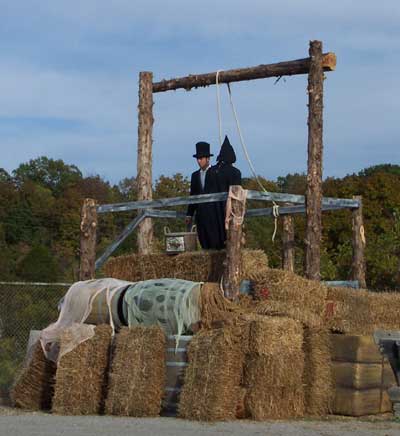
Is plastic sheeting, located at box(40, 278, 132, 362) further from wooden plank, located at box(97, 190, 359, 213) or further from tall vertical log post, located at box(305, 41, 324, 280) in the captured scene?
tall vertical log post, located at box(305, 41, 324, 280)

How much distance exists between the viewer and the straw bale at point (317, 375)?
1244cm

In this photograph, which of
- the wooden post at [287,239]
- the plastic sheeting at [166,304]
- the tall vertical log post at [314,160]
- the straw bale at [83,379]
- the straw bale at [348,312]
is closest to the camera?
the straw bale at [83,379]

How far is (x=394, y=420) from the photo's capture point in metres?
12.2

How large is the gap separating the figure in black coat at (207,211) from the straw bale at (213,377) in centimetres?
240

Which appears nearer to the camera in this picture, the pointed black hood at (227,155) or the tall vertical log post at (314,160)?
the tall vertical log post at (314,160)

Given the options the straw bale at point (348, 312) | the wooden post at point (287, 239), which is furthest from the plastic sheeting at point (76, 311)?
the wooden post at point (287, 239)

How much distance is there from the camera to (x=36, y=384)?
13039 millimetres

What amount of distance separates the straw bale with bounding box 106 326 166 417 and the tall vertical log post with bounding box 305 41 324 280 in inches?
108

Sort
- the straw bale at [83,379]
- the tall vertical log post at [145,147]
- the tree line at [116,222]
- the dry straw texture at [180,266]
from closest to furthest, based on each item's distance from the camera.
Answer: the straw bale at [83,379], the dry straw texture at [180,266], the tall vertical log post at [145,147], the tree line at [116,222]

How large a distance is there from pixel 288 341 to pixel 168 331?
4.86 feet

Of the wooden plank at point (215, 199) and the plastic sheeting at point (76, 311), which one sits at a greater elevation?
the wooden plank at point (215, 199)

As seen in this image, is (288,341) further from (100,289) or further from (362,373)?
(100,289)

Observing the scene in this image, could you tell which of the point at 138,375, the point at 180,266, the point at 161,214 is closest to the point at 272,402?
the point at 138,375

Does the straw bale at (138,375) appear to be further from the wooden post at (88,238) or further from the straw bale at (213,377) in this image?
the wooden post at (88,238)
